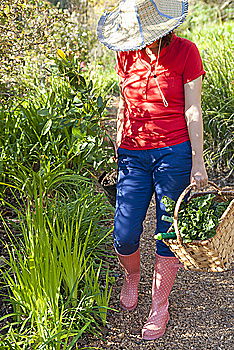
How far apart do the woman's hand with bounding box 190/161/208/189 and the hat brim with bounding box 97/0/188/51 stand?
602 millimetres

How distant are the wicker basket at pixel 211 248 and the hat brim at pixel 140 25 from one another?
70cm

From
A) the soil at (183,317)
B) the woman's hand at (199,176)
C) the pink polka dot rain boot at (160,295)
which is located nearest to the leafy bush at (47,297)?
the soil at (183,317)

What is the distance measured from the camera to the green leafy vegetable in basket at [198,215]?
1990mm

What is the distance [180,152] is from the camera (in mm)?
2275

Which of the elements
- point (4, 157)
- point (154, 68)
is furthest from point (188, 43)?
point (4, 157)

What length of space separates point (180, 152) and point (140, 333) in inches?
37.3

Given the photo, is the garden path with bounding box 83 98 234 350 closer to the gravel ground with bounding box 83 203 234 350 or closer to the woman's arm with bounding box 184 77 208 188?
the gravel ground with bounding box 83 203 234 350

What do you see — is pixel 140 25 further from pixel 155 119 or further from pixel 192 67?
pixel 155 119

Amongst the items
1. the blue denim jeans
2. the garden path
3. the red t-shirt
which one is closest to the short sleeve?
the red t-shirt

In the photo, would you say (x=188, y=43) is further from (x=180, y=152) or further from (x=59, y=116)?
(x=59, y=116)

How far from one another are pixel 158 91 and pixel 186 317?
120cm

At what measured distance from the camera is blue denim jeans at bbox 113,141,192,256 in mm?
2285

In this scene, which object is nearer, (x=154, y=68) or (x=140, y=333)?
(x=154, y=68)

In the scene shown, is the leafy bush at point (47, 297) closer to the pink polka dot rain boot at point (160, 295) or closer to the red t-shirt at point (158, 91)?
the pink polka dot rain boot at point (160, 295)
